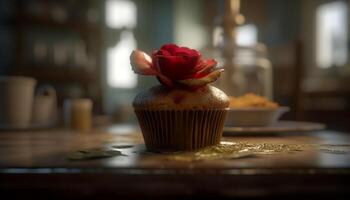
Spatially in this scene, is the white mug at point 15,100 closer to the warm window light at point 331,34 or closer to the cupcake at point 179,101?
the cupcake at point 179,101

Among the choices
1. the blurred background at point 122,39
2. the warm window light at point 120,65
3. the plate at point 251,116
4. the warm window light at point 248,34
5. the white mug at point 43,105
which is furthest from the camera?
the warm window light at point 248,34

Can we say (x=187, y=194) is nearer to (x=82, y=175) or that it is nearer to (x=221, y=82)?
(x=82, y=175)

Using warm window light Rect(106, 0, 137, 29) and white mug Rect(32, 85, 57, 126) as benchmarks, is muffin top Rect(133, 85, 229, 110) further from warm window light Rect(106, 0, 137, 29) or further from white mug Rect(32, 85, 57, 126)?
warm window light Rect(106, 0, 137, 29)

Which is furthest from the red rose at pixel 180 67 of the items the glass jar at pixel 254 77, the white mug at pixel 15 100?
the glass jar at pixel 254 77

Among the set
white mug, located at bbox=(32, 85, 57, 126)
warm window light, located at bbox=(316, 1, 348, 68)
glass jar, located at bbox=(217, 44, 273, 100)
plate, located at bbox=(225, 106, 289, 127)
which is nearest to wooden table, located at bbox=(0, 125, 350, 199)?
plate, located at bbox=(225, 106, 289, 127)

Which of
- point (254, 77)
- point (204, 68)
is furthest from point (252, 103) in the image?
point (254, 77)

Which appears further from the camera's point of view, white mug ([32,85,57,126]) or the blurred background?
the blurred background

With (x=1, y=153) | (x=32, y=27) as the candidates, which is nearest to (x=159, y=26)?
(x=32, y=27)
